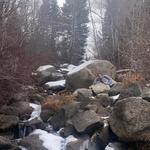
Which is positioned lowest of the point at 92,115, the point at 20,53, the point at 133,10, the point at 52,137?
the point at 52,137

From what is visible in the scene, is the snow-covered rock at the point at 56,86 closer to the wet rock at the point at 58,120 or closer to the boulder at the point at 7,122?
the wet rock at the point at 58,120

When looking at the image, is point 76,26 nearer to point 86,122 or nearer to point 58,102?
point 58,102

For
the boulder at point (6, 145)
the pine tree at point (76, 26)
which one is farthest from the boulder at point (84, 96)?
the pine tree at point (76, 26)

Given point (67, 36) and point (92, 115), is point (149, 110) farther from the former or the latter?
point (67, 36)

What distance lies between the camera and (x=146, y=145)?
909 centimetres

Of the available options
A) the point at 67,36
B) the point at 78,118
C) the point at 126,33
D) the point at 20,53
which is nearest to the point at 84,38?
the point at 67,36

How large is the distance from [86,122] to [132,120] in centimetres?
157

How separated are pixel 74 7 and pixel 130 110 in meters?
22.5

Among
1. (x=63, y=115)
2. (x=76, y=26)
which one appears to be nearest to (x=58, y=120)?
(x=63, y=115)

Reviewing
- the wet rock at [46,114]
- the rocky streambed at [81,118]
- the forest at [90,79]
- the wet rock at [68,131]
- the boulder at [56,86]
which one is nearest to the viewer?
the rocky streambed at [81,118]

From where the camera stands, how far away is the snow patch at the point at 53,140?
1020cm

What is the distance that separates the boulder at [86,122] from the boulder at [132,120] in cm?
72

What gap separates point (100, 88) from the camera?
13.7m

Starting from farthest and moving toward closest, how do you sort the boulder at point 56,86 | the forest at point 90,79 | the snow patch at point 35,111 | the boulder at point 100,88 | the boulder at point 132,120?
the boulder at point 56,86, the boulder at point 100,88, the snow patch at point 35,111, the forest at point 90,79, the boulder at point 132,120
